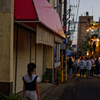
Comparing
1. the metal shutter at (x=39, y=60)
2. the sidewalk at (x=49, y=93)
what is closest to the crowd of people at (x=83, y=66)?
the metal shutter at (x=39, y=60)

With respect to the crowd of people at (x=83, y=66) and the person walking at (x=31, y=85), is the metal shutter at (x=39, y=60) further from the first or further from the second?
the person walking at (x=31, y=85)

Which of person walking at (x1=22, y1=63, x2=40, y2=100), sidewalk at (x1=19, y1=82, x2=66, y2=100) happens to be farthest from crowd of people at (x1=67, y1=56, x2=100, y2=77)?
person walking at (x1=22, y1=63, x2=40, y2=100)

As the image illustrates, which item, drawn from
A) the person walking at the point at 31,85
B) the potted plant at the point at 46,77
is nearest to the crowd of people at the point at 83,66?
the potted plant at the point at 46,77

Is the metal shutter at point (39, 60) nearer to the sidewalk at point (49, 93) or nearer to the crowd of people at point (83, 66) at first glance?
the sidewalk at point (49, 93)

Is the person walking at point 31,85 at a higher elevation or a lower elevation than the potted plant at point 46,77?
higher

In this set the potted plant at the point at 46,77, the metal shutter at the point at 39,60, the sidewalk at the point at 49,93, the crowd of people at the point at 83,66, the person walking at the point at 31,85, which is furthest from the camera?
the crowd of people at the point at 83,66

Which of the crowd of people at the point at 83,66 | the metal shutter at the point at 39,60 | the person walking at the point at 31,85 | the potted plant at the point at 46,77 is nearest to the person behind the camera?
the person walking at the point at 31,85

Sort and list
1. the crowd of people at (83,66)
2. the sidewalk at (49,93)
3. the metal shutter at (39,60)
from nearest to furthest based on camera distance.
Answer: the sidewalk at (49,93)
the metal shutter at (39,60)
the crowd of people at (83,66)

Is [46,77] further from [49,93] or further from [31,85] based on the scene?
[31,85]

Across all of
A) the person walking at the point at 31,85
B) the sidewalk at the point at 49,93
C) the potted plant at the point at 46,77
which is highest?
the person walking at the point at 31,85

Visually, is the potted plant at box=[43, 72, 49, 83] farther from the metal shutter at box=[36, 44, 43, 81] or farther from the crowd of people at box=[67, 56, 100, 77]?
the crowd of people at box=[67, 56, 100, 77]

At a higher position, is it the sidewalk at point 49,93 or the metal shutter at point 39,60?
the metal shutter at point 39,60

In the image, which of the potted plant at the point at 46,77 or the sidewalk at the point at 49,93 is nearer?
the sidewalk at the point at 49,93

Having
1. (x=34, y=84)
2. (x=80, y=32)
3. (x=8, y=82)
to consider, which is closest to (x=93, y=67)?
(x=8, y=82)
